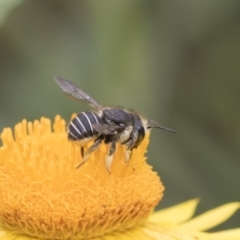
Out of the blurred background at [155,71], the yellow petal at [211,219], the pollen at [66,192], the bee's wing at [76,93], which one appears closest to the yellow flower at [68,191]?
the pollen at [66,192]

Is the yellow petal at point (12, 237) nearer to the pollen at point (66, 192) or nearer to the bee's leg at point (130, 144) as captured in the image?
the pollen at point (66, 192)

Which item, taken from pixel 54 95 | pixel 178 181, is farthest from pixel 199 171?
pixel 54 95

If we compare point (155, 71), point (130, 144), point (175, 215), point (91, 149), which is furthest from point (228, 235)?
point (155, 71)

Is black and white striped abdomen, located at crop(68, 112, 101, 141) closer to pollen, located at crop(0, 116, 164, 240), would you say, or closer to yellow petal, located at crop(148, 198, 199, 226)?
pollen, located at crop(0, 116, 164, 240)

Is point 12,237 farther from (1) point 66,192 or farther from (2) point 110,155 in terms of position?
(2) point 110,155

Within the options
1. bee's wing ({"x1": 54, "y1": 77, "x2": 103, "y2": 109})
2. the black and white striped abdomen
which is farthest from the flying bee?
bee's wing ({"x1": 54, "y1": 77, "x2": 103, "y2": 109})

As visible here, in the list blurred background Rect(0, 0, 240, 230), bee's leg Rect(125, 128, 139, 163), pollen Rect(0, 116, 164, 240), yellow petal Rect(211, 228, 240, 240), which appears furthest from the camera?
blurred background Rect(0, 0, 240, 230)
